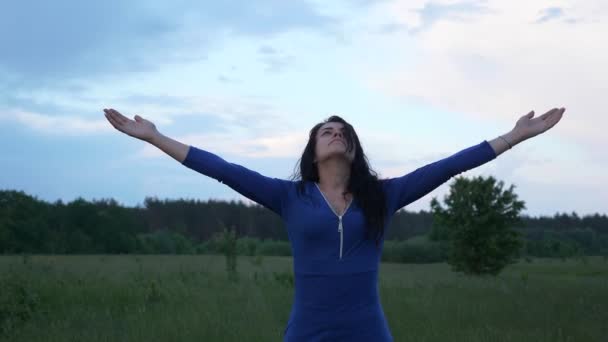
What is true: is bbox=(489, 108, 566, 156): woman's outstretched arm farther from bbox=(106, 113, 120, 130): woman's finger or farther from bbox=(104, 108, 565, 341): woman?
bbox=(106, 113, 120, 130): woman's finger

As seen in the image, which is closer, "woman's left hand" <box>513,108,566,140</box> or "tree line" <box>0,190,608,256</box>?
"woman's left hand" <box>513,108,566,140</box>

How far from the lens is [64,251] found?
36031 millimetres

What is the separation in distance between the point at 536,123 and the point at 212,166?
1742 mm

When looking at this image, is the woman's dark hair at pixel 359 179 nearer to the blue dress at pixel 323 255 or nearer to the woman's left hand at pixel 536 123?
the blue dress at pixel 323 255

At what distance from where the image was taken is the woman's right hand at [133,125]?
350 centimetres

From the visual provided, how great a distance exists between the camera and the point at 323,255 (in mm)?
3240

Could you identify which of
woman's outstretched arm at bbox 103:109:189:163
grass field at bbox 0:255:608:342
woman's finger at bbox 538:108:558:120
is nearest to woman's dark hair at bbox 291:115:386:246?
woman's outstretched arm at bbox 103:109:189:163

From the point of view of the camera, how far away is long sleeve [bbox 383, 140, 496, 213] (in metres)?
3.50

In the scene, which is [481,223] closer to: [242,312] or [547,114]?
[242,312]

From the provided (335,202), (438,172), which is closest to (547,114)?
(438,172)

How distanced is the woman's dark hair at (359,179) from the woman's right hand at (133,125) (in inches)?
31.2

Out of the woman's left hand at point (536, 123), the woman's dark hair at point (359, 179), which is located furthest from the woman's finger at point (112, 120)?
the woman's left hand at point (536, 123)

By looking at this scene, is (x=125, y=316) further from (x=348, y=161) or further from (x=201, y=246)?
(x=201, y=246)

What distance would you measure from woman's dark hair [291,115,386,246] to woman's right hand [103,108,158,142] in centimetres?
79
